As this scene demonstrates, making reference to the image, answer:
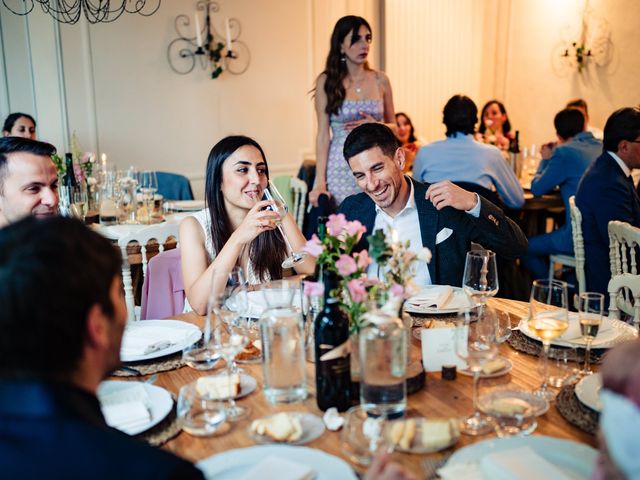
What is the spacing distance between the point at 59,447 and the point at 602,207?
3.23 m

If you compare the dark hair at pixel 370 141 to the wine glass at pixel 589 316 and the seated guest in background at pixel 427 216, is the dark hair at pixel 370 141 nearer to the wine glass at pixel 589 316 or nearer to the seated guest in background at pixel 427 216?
the seated guest in background at pixel 427 216

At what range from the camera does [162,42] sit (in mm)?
5504

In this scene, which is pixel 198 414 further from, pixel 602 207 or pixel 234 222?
pixel 602 207

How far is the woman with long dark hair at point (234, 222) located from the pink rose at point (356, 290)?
Result: 3.35ft

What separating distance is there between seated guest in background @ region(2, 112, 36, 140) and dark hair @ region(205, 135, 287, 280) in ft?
8.94

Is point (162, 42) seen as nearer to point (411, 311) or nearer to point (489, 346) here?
point (411, 311)

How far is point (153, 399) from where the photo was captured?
142 cm

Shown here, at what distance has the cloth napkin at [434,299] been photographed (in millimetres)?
1958

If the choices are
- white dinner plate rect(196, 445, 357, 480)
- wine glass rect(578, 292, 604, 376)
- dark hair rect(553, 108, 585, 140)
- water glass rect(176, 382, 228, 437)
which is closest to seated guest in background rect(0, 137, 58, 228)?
water glass rect(176, 382, 228, 437)

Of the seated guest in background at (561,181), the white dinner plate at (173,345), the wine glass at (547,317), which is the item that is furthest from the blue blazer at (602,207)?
the white dinner plate at (173,345)

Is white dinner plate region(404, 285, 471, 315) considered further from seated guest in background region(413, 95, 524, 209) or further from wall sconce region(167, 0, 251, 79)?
wall sconce region(167, 0, 251, 79)

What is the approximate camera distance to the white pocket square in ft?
8.00

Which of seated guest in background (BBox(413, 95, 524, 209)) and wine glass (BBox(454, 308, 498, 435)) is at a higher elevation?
seated guest in background (BBox(413, 95, 524, 209))

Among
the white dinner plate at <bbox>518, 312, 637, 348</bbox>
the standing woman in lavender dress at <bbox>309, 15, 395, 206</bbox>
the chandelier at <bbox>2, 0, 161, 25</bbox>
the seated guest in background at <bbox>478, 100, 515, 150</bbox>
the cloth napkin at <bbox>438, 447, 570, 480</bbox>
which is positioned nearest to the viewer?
the cloth napkin at <bbox>438, 447, 570, 480</bbox>
